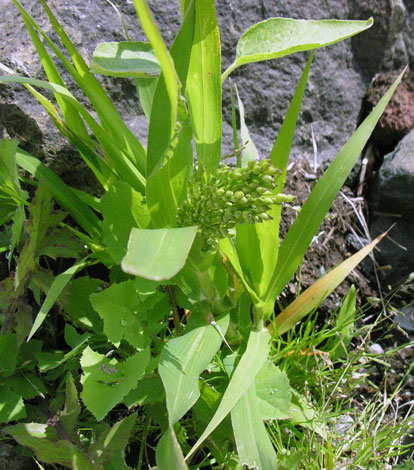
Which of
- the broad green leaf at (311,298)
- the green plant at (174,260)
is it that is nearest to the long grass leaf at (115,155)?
the green plant at (174,260)

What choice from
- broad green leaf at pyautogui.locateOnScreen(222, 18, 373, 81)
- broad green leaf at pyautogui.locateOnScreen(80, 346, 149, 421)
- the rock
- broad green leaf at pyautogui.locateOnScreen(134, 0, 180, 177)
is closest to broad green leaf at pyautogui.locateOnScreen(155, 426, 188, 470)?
broad green leaf at pyautogui.locateOnScreen(80, 346, 149, 421)

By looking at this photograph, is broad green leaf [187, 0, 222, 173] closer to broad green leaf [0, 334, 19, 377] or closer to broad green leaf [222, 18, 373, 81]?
broad green leaf [222, 18, 373, 81]

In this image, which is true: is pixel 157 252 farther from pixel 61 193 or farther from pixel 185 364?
pixel 61 193

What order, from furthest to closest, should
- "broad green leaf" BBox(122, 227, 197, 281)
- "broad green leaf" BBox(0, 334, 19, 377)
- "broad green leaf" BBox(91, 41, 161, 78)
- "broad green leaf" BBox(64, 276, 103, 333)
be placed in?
"broad green leaf" BBox(64, 276, 103, 333)
"broad green leaf" BBox(0, 334, 19, 377)
"broad green leaf" BBox(91, 41, 161, 78)
"broad green leaf" BBox(122, 227, 197, 281)

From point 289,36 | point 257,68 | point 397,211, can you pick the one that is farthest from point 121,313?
point 397,211

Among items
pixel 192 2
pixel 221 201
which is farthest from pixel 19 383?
pixel 192 2

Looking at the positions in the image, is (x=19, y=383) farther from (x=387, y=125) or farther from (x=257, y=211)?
(x=387, y=125)

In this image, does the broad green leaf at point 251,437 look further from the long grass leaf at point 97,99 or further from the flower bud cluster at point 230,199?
the long grass leaf at point 97,99
